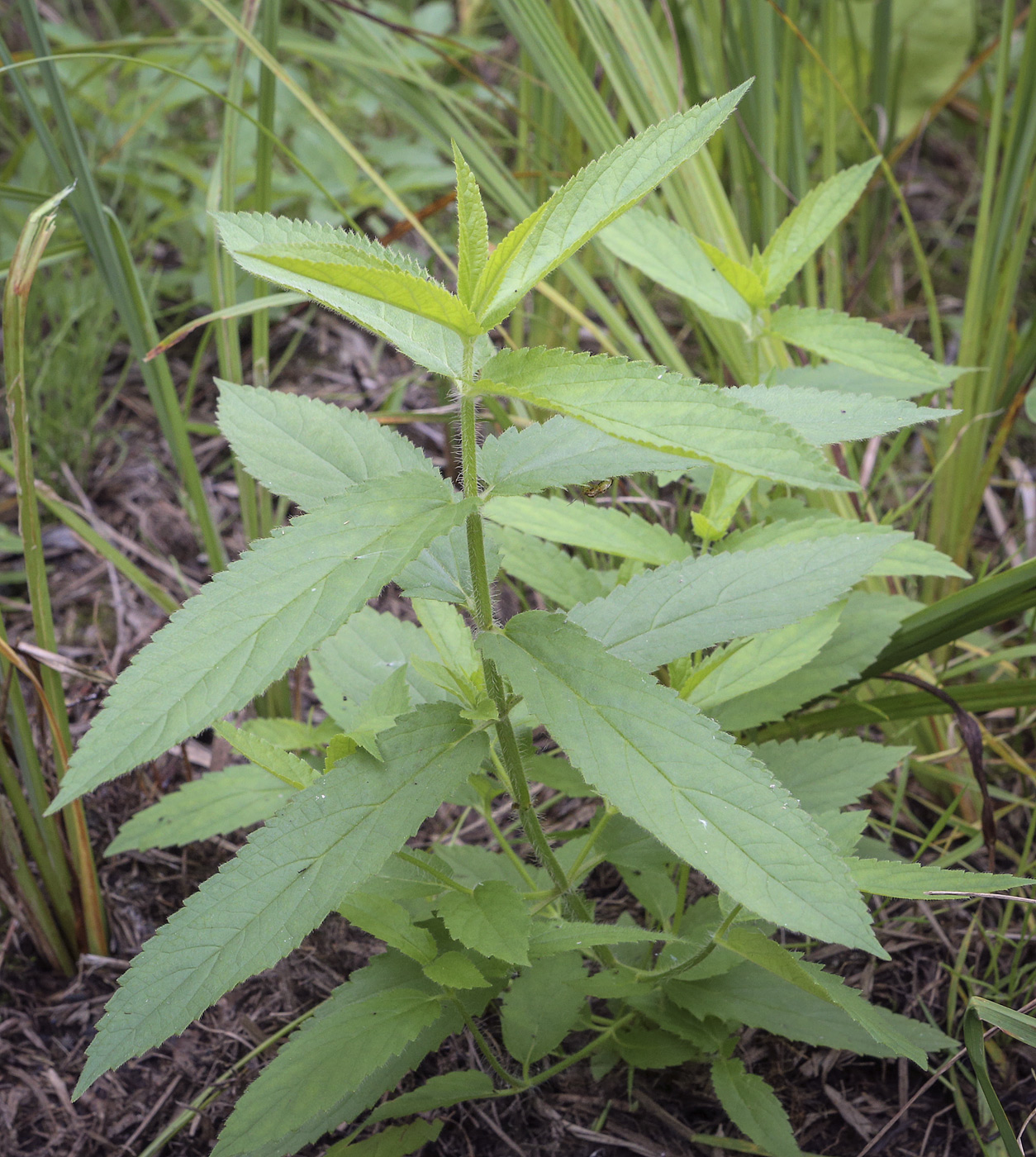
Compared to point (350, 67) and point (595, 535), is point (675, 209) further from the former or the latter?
point (350, 67)

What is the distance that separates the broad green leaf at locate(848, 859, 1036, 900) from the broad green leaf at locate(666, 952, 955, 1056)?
0.25 metres

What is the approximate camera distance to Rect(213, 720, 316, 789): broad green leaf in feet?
3.27

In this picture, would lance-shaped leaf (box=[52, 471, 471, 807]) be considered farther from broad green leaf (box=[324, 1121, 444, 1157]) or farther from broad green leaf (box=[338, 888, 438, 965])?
broad green leaf (box=[324, 1121, 444, 1157])

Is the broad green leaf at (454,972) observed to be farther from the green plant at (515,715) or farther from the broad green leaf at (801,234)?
the broad green leaf at (801,234)

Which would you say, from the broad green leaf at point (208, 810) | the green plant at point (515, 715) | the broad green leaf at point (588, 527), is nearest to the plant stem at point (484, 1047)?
the green plant at point (515, 715)

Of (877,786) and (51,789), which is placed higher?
(51,789)

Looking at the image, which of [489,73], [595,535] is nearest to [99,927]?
[595,535]

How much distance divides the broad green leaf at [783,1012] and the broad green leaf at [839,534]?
21.1 inches

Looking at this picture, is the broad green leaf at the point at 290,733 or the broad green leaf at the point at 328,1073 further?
the broad green leaf at the point at 290,733

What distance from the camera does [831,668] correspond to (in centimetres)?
131

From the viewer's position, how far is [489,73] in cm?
330

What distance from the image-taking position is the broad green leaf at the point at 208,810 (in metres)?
1.29

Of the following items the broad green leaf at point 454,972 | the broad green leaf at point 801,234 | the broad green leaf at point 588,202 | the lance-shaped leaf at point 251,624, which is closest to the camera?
the lance-shaped leaf at point 251,624

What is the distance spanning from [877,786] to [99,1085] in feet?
4.25
